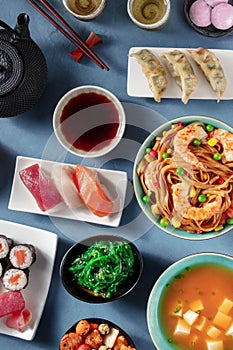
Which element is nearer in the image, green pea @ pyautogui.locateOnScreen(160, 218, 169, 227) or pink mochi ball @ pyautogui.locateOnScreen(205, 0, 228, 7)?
green pea @ pyautogui.locateOnScreen(160, 218, 169, 227)

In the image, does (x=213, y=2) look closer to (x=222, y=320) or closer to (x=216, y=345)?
(x=222, y=320)

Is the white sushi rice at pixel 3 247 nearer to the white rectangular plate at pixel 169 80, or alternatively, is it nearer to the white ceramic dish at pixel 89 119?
the white ceramic dish at pixel 89 119

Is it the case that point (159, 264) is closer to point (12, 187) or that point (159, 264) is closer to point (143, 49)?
point (12, 187)

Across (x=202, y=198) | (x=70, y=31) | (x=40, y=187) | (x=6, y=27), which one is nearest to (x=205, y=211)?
(x=202, y=198)

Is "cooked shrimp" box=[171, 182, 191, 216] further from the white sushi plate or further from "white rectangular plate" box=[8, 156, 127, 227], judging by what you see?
the white sushi plate

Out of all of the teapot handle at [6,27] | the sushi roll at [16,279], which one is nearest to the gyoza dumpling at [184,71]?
the teapot handle at [6,27]

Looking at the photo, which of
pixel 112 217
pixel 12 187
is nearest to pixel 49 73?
pixel 12 187

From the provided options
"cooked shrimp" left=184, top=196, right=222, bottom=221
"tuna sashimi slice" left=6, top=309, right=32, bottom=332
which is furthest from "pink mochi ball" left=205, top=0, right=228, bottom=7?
"tuna sashimi slice" left=6, top=309, right=32, bottom=332
